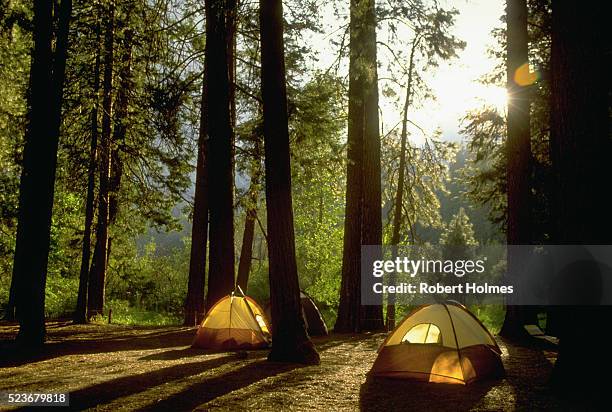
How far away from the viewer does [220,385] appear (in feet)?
23.1

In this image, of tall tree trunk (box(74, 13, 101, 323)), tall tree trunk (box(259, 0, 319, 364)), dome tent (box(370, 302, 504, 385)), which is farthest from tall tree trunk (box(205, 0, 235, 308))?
dome tent (box(370, 302, 504, 385))

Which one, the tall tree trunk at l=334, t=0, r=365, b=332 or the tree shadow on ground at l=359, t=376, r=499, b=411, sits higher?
the tall tree trunk at l=334, t=0, r=365, b=332

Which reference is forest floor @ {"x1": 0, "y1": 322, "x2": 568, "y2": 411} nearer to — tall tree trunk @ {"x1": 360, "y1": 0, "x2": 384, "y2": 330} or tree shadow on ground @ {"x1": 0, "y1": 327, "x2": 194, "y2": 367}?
tree shadow on ground @ {"x1": 0, "y1": 327, "x2": 194, "y2": 367}

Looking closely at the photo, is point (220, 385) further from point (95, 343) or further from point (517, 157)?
point (517, 157)

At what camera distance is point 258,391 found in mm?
6684

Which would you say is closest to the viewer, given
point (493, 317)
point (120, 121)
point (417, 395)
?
point (417, 395)

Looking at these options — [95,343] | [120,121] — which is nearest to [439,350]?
[95,343]

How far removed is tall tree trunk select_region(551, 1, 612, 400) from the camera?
21.3ft

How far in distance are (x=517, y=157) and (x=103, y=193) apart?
12.0 meters

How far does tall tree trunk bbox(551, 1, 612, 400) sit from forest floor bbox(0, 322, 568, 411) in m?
0.66

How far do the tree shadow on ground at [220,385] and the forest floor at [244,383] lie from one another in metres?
0.01

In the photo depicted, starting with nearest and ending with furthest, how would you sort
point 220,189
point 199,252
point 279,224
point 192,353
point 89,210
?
point 279,224
point 192,353
point 220,189
point 89,210
point 199,252

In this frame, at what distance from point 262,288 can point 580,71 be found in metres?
36.2

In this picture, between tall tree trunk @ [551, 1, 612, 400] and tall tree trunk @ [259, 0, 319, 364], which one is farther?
tall tree trunk @ [259, 0, 319, 364]
